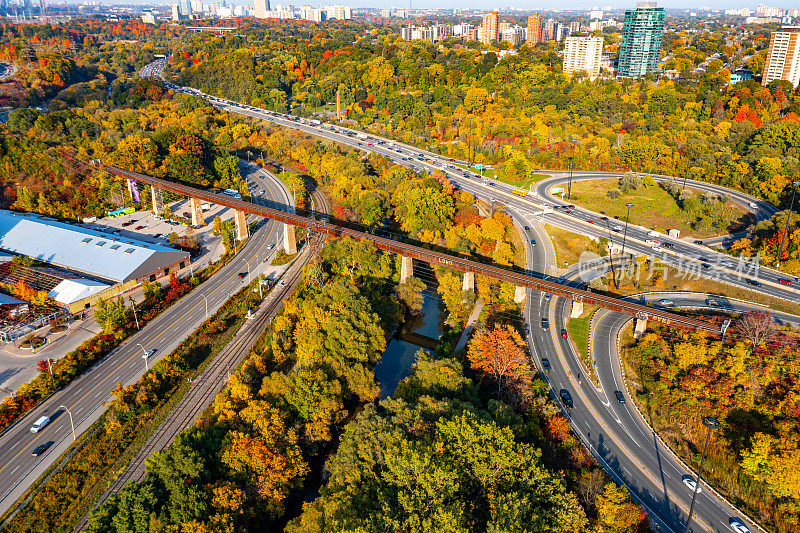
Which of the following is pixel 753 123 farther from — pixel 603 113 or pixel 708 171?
pixel 603 113

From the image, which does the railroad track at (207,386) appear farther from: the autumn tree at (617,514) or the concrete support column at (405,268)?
the autumn tree at (617,514)

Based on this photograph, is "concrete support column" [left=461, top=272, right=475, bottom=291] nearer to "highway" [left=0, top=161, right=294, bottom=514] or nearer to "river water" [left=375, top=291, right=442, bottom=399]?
"river water" [left=375, top=291, right=442, bottom=399]

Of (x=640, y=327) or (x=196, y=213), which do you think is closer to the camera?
(x=640, y=327)

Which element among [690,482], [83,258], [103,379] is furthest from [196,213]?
[690,482]

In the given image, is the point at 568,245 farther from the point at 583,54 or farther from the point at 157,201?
the point at 583,54

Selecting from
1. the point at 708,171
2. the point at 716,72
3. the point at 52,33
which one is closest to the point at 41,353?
the point at 708,171

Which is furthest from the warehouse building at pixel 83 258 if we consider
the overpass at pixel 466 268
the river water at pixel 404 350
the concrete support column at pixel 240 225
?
the river water at pixel 404 350
